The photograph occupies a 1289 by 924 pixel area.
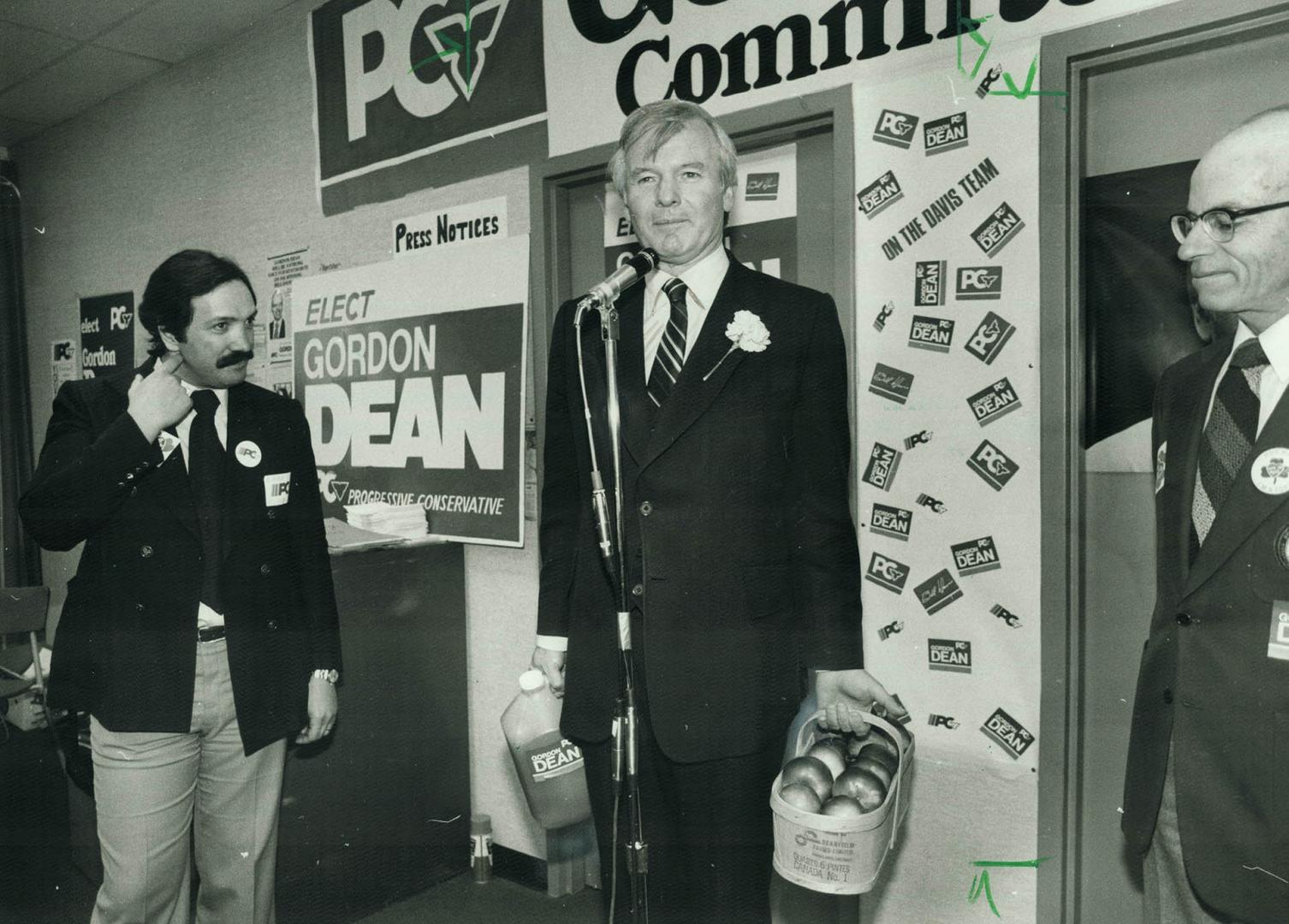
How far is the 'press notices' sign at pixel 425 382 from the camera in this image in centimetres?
256

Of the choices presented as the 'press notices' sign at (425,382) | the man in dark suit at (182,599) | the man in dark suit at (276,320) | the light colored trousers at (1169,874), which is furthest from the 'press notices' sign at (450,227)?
the light colored trousers at (1169,874)

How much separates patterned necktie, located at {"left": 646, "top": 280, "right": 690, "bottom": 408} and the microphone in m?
0.15

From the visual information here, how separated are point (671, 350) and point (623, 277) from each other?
223mm

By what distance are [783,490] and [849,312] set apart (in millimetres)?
590

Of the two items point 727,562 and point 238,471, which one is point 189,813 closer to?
point 238,471

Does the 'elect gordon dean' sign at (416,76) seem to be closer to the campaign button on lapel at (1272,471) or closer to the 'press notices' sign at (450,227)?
the 'press notices' sign at (450,227)

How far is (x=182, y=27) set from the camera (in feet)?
9.02

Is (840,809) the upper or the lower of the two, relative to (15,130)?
lower

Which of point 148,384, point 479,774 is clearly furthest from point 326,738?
point 148,384

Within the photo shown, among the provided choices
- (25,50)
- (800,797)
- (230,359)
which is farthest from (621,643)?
(25,50)

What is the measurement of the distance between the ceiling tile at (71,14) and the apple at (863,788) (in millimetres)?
2754

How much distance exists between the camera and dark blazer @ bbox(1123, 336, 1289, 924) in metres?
1.06

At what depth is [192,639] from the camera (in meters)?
1.69

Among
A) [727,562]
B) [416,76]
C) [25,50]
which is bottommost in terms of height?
[727,562]
